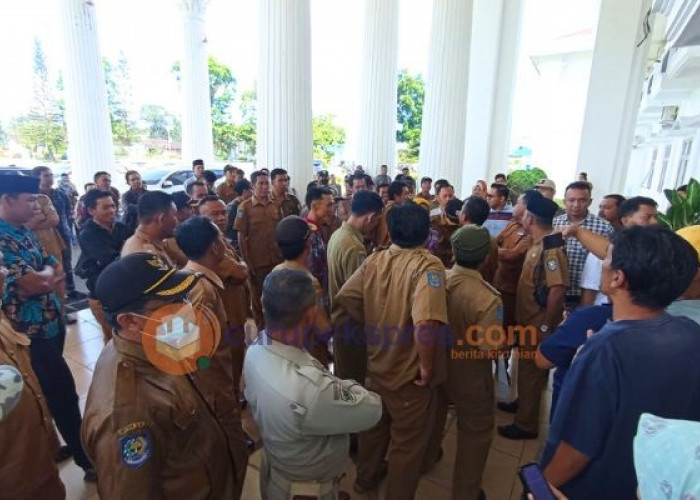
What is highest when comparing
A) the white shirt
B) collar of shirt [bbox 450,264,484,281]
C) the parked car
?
the parked car

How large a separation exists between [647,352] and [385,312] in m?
1.30

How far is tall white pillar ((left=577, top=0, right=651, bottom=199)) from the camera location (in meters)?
8.70

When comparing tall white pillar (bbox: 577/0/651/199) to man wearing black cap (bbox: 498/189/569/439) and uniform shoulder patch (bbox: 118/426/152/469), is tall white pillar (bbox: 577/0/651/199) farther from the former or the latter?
uniform shoulder patch (bbox: 118/426/152/469)

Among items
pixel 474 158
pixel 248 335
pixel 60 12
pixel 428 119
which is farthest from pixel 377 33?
pixel 248 335

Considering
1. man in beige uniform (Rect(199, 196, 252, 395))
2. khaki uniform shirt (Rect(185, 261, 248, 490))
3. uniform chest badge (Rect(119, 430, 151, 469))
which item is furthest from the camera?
man in beige uniform (Rect(199, 196, 252, 395))

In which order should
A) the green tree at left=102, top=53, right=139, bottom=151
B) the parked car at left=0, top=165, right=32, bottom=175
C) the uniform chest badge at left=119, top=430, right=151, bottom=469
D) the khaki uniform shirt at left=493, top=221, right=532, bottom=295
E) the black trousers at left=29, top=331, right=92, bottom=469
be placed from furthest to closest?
the green tree at left=102, top=53, right=139, bottom=151 → the khaki uniform shirt at left=493, top=221, right=532, bottom=295 → the parked car at left=0, top=165, right=32, bottom=175 → the black trousers at left=29, top=331, right=92, bottom=469 → the uniform chest badge at left=119, top=430, right=151, bottom=469

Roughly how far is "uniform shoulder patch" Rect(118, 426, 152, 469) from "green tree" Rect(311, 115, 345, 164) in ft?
115

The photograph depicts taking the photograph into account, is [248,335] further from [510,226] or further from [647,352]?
[647,352]

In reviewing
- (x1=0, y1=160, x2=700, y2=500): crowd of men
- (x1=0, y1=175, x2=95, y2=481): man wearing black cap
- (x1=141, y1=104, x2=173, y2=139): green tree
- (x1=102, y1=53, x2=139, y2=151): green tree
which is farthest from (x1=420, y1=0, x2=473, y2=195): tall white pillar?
(x1=141, y1=104, x2=173, y2=139): green tree

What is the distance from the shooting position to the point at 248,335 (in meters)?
3.99

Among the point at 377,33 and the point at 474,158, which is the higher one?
the point at 377,33

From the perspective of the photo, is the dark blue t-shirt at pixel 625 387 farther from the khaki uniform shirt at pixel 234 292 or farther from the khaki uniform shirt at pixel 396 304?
the khaki uniform shirt at pixel 234 292

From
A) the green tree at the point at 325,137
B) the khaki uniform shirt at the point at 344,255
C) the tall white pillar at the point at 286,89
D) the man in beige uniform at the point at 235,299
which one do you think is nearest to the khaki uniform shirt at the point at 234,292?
the man in beige uniform at the point at 235,299

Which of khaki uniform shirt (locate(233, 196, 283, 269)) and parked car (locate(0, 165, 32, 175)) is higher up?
parked car (locate(0, 165, 32, 175))
